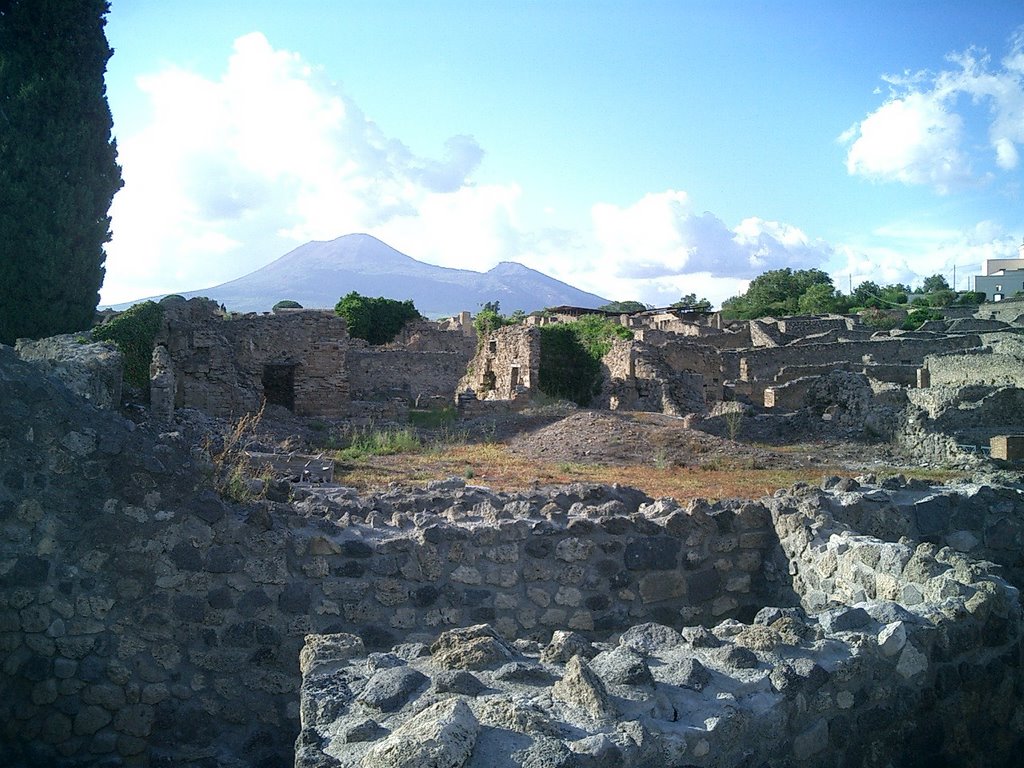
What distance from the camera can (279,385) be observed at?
74.6 ft

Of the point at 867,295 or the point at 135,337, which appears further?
the point at 867,295

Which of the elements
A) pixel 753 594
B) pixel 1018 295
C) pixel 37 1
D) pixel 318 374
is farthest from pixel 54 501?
pixel 1018 295

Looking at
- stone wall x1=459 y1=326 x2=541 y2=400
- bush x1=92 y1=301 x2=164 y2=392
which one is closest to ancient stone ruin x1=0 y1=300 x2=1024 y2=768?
bush x1=92 y1=301 x2=164 y2=392

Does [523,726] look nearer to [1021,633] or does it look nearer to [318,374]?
[1021,633]

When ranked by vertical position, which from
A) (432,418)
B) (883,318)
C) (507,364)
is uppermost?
(883,318)

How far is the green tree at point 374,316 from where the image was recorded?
51.4 m

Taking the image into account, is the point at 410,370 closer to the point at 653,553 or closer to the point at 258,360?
the point at 258,360

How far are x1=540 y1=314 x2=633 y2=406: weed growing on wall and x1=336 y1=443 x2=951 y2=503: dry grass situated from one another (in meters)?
10.6

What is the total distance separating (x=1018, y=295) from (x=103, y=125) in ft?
197

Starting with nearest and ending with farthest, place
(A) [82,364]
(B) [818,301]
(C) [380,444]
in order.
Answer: (A) [82,364], (C) [380,444], (B) [818,301]

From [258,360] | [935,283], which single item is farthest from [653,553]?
[935,283]

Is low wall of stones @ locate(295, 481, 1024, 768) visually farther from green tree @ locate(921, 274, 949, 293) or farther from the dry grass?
green tree @ locate(921, 274, 949, 293)

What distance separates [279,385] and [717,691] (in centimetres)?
2119

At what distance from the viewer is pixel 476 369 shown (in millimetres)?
29516
